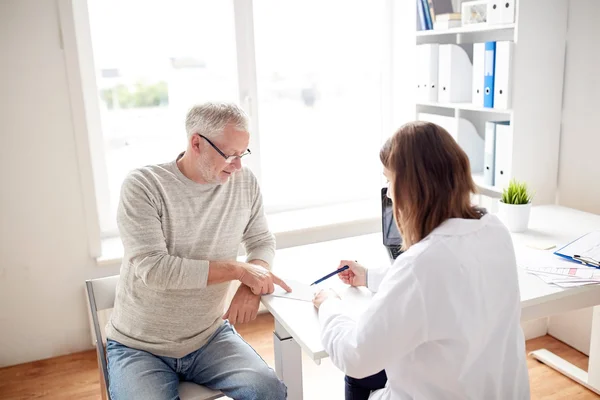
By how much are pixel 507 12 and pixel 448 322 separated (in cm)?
185

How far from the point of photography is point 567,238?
2182 millimetres

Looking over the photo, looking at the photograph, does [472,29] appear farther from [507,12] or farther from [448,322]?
[448,322]

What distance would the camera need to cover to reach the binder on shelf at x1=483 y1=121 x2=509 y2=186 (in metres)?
2.76

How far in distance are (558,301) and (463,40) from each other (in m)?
1.84

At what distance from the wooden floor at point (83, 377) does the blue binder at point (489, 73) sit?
1235mm

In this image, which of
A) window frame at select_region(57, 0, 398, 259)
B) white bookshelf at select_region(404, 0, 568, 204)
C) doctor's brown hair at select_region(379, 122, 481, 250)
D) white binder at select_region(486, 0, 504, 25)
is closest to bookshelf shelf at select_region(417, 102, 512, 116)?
white bookshelf at select_region(404, 0, 568, 204)

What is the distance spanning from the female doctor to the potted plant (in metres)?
1.04

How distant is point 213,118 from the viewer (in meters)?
1.71

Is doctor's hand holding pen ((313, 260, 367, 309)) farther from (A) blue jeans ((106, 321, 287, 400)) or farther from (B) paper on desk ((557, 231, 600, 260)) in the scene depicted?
(B) paper on desk ((557, 231, 600, 260))

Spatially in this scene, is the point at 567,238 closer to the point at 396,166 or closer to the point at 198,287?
the point at 396,166

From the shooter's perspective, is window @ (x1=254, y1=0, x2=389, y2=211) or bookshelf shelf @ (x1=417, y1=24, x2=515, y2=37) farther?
window @ (x1=254, y1=0, x2=389, y2=211)

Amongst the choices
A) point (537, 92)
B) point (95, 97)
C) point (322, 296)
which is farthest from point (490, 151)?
point (95, 97)

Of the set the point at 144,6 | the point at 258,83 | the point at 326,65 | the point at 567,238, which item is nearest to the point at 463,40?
the point at 326,65

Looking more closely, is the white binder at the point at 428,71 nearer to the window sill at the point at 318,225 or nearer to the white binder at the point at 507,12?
the white binder at the point at 507,12
